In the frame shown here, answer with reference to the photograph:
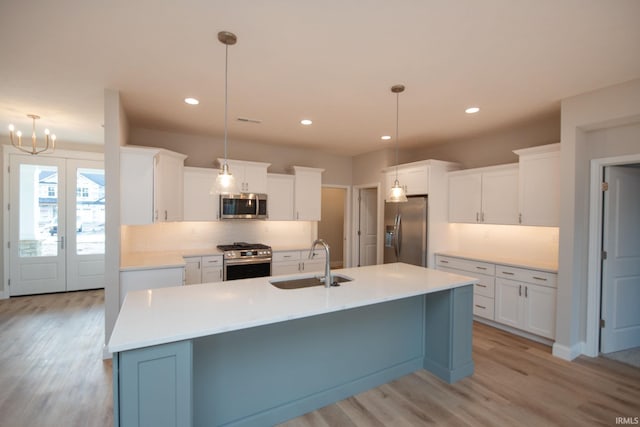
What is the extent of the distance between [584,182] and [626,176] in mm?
529

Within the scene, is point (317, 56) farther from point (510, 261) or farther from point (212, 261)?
point (510, 261)

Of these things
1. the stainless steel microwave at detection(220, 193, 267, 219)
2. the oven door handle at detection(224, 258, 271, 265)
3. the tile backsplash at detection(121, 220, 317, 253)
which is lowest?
the oven door handle at detection(224, 258, 271, 265)

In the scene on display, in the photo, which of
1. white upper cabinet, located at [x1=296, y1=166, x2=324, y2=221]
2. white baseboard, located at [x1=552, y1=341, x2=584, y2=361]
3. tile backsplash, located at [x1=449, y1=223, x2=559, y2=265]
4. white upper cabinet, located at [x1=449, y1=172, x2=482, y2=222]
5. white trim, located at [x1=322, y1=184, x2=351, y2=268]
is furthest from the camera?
white trim, located at [x1=322, y1=184, x2=351, y2=268]

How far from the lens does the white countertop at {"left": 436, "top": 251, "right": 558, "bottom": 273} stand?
3.46 metres

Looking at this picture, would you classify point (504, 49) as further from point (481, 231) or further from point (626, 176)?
point (481, 231)

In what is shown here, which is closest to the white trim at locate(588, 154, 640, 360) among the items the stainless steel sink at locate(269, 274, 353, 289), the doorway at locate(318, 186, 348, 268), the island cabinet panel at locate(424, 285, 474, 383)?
the island cabinet panel at locate(424, 285, 474, 383)

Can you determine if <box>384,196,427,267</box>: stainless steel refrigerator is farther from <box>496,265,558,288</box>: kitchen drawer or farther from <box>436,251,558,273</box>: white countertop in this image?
<box>496,265,558,288</box>: kitchen drawer

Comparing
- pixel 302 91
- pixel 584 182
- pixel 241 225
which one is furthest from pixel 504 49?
pixel 241 225

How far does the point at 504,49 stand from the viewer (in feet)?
7.23

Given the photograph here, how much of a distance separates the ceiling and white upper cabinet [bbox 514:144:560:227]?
47 centimetres

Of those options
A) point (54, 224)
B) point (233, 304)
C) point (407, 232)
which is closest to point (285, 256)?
point (407, 232)

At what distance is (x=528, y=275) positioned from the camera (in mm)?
3562

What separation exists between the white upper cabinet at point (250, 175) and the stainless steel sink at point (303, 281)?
8.15ft

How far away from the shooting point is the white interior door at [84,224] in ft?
17.6
